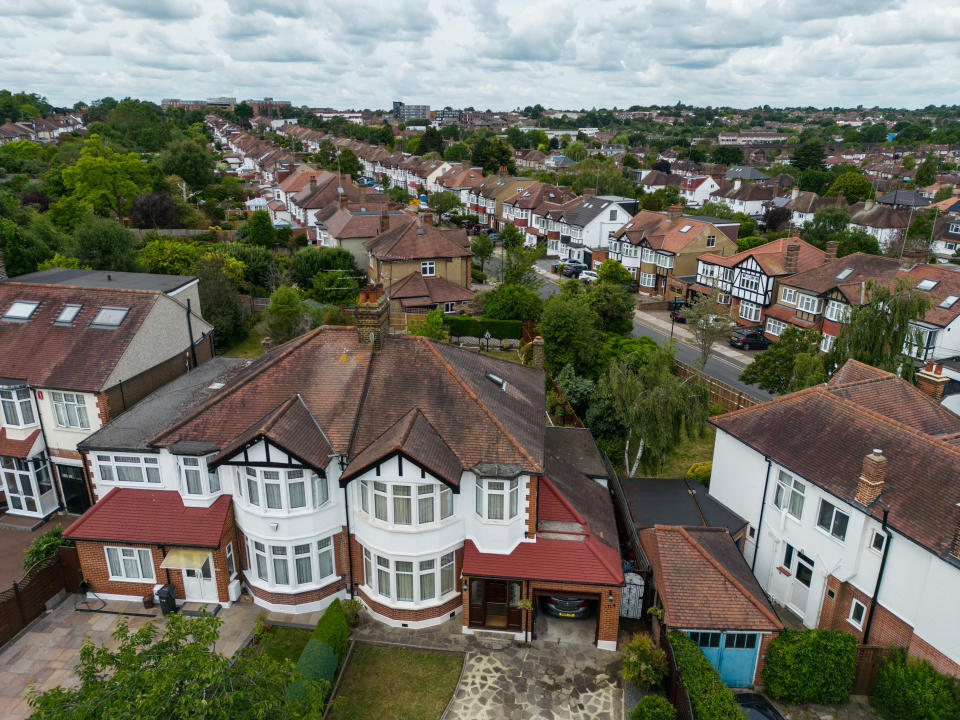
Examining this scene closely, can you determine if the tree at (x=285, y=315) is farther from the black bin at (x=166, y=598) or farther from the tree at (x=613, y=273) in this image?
the tree at (x=613, y=273)

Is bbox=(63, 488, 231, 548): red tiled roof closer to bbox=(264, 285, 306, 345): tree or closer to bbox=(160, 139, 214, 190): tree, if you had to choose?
bbox=(264, 285, 306, 345): tree

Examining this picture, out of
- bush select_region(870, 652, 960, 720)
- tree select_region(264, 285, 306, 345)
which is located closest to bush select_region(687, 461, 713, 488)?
bush select_region(870, 652, 960, 720)

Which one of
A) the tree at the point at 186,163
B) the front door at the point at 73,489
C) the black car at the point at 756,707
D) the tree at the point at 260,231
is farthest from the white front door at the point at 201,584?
the tree at the point at 186,163

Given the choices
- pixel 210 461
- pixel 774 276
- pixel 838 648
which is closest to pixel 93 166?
pixel 210 461

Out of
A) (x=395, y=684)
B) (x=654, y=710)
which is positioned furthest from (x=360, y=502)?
(x=654, y=710)

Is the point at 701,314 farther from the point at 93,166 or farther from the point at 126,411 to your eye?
the point at 93,166

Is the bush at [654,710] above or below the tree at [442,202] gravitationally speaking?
below
